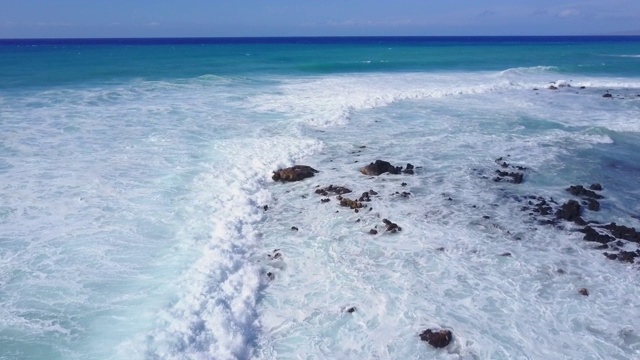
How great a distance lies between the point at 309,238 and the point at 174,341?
148 inches

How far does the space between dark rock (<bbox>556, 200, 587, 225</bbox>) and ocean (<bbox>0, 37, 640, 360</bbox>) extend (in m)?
0.04

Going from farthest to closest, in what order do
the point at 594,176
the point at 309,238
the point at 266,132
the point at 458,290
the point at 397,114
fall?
the point at 397,114 < the point at 266,132 < the point at 594,176 < the point at 309,238 < the point at 458,290

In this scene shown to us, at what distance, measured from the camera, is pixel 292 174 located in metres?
13.2

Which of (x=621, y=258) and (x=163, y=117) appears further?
(x=163, y=117)

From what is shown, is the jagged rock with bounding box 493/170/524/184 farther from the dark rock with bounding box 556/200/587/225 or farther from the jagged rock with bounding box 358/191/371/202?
the jagged rock with bounding box 358/191/371/202

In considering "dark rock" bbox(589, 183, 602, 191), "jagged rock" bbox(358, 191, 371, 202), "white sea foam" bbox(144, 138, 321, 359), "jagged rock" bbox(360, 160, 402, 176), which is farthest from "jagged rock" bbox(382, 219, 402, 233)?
Answer: "dark rock" bbox(589, 183, 602, 191)

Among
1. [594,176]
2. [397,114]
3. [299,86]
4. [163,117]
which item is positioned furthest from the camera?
[299,86]

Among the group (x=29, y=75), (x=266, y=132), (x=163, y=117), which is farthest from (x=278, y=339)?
(x=29, y=75)

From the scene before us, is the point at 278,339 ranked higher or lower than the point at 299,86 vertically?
lower

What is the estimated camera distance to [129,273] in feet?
28.0

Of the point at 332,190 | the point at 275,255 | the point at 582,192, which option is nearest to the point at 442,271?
the point at 275,255

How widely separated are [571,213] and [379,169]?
15.7ft

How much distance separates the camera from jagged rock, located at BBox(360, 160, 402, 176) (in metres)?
13.4

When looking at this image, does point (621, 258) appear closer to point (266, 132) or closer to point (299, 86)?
point (266, 132)
